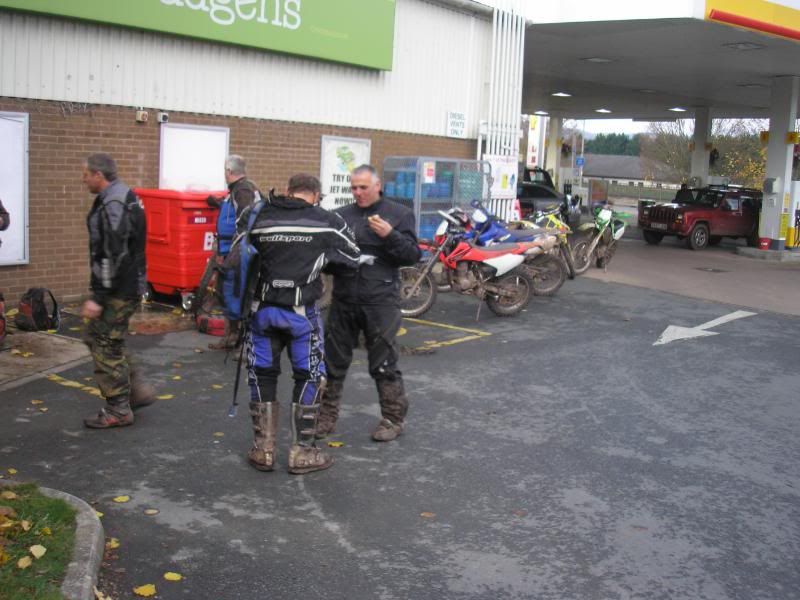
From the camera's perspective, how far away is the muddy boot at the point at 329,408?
654 cm

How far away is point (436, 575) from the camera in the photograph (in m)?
4.53

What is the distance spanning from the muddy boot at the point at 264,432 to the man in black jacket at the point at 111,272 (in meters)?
1.26

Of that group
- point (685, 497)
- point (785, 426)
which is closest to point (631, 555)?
point (685, 497)

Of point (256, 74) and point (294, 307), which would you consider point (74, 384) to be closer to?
point (294, 307)

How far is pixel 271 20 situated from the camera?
12.8 meters

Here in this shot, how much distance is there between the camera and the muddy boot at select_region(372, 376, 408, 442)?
6566 mm

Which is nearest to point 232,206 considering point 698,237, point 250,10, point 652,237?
point 250,10

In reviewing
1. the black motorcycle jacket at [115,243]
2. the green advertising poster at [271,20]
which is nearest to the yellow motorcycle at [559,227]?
the green advertising poster at [271,20]

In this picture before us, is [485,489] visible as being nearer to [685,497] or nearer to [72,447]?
[685,497]

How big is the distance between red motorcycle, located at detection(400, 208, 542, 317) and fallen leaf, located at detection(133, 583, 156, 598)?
7.34 metres

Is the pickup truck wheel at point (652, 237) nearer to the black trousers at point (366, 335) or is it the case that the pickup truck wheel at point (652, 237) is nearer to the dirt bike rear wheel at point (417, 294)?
the dirt bike rear wheel at point (417, 294)

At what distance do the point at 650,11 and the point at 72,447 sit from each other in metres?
13.6

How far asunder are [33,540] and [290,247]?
2219 millimetres

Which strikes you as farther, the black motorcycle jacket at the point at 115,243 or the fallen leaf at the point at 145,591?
the black motorcycle jacket at the point at 115,243
